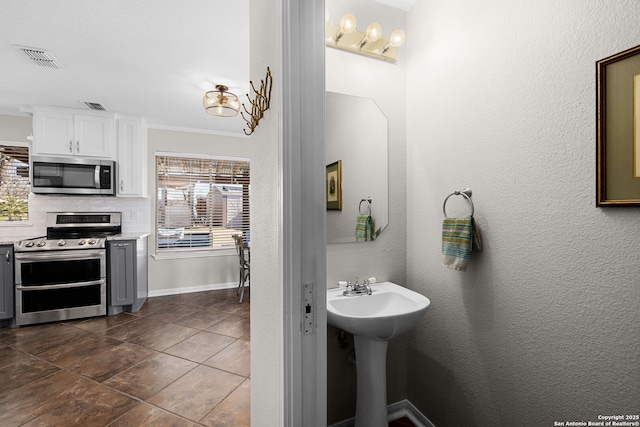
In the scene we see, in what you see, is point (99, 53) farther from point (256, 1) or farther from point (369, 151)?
point (369, 151)

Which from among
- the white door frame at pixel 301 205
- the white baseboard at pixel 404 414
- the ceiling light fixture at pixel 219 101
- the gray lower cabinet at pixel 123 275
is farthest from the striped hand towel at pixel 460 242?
the gray lower cabinet at pixel 123 275

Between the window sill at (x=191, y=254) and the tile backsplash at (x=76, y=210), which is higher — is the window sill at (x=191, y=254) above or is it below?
below

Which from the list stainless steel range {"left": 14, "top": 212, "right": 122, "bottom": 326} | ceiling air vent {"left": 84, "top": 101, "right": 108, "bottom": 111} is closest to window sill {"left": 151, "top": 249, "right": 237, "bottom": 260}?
stainless steel range {"left": 14, "top": 212, "right": 122, "bottom": 326}

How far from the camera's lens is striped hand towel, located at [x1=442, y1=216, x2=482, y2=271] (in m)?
1.43

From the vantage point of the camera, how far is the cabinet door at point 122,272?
11.7ft

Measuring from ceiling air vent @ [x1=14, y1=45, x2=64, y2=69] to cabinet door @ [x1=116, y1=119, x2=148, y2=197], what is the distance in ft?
4.54

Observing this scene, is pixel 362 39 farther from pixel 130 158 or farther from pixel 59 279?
pixel 59 279

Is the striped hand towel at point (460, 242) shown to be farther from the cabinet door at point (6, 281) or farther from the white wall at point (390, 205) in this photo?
the cabinet door at point (6, 281)

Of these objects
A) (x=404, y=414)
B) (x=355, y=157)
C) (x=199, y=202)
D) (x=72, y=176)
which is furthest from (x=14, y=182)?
(x=404, y=414)

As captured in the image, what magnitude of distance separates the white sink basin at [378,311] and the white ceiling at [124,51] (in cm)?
196

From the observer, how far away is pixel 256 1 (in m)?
1.32

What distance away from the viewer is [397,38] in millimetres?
1748

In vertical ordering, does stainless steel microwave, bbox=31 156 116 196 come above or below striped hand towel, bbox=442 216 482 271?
above

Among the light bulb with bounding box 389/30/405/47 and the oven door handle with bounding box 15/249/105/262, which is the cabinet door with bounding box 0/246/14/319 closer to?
the oven door handle with bounding box 15/249/105/262
